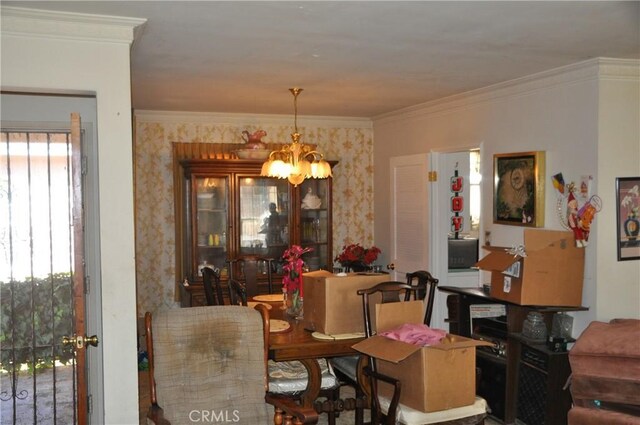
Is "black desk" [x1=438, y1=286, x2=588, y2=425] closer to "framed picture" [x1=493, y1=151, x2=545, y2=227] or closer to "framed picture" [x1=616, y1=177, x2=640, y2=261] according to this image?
"framed picture" [x1=616, y1=177, x2=640, y2=261]

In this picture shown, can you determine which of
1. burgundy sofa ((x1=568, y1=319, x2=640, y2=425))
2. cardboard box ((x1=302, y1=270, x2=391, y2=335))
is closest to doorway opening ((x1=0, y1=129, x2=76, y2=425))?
cardboard box ((x1=302, y1=270, x2=391, y2=335))

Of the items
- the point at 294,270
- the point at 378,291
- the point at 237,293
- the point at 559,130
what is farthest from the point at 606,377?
the point at 237,293

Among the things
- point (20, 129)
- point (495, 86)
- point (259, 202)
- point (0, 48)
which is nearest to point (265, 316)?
point (20, 129)

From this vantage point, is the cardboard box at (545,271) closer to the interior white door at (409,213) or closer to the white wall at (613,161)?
the white wall at (613,161)

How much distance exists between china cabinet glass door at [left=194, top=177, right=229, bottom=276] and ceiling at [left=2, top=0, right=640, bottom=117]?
3.77 feet

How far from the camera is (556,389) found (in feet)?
13.0

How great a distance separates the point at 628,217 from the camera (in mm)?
4148

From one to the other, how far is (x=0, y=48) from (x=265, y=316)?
5.76 feet

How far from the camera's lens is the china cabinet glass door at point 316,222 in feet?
21.6

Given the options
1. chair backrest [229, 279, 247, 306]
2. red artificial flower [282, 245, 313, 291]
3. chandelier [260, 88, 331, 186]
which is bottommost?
chair backrest [229, 279, 247, 306]

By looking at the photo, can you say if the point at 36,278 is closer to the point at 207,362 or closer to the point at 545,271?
the point at 207,362

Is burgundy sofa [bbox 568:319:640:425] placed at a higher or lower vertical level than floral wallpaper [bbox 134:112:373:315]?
lower

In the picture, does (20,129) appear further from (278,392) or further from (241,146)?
(241,146)

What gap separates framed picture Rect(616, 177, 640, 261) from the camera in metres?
4.11
